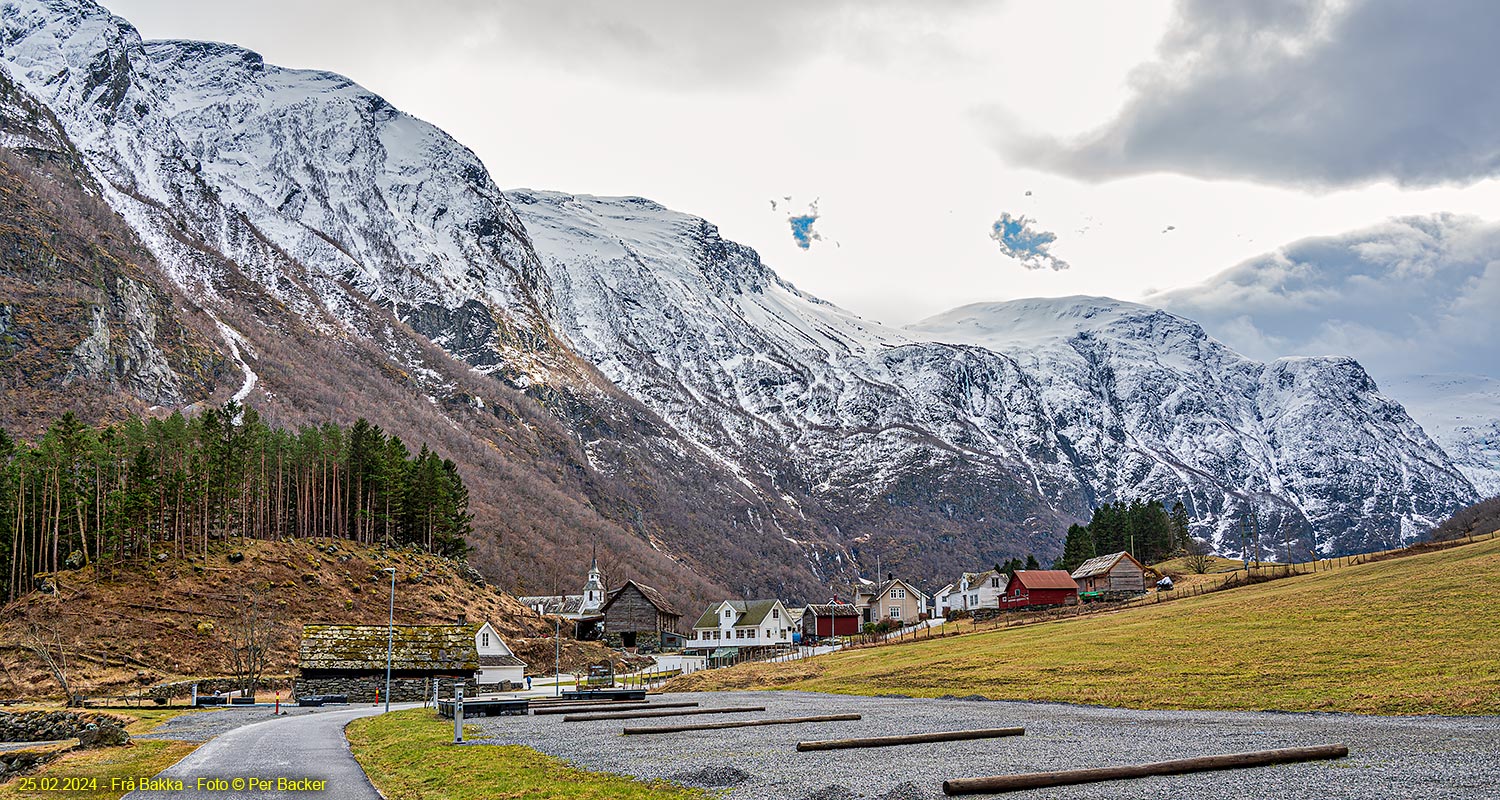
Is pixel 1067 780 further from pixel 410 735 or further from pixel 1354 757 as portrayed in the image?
pixel 410 735

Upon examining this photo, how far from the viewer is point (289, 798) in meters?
21.0

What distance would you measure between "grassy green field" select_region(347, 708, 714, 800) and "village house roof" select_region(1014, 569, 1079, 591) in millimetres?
94953

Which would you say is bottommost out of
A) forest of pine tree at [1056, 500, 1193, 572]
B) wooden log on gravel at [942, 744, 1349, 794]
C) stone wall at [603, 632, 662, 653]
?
stone wall at [603, 632, 662, 653]

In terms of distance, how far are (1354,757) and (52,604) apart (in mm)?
78519

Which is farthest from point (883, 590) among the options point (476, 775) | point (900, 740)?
point (476, 775)

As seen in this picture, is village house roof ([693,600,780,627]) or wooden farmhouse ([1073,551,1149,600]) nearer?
wooden farmhouse ([1073,551,1149,600])

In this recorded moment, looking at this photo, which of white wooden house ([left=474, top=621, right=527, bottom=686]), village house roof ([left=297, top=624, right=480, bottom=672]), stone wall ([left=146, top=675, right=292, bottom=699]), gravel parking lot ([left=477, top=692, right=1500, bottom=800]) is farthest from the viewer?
white wooden house ([left=474, top=621, right=527, bottom=686])

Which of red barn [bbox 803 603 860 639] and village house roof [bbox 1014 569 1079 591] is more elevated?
village house roof [bbox 1014 569 1079 591]

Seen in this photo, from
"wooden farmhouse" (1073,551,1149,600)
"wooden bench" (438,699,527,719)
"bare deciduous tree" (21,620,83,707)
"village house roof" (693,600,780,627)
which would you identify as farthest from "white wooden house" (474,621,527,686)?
"wooden farmhouse" (1073,551,1149,600)

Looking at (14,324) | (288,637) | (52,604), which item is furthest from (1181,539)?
(14,324)

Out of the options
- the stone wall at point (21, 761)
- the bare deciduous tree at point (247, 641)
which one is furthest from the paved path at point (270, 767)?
the bare deciduous tree at point (247, 641)

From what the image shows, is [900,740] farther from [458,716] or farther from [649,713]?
[649,713]

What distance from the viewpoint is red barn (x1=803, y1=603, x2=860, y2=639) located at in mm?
138750

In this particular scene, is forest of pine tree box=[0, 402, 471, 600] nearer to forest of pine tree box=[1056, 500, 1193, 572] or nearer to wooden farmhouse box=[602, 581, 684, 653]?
wooden farmhouse box=[602, 581, 684, 653]
